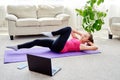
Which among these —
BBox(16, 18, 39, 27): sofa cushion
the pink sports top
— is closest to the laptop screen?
the pink sports top

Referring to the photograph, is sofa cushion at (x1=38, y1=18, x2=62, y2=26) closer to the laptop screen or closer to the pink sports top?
the pink sports top

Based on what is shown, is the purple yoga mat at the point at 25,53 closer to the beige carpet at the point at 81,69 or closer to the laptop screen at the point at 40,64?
the beige carpet at the point at 81,69

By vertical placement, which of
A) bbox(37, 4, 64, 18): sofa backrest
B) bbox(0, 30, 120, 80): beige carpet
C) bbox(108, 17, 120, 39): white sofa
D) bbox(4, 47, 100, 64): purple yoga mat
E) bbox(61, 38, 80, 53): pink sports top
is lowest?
bbox(0, 30, 120, 80): beige carpet

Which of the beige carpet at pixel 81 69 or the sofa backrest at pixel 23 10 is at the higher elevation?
the sofa backrest at pixel 23 10

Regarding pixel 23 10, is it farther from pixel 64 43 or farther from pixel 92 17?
pixel 64 43

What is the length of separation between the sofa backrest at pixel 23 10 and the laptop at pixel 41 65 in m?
2.58

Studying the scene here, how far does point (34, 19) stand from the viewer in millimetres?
4355

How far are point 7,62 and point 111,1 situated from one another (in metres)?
3.83

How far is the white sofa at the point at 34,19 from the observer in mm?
4195

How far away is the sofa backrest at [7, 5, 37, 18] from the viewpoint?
4.66 m

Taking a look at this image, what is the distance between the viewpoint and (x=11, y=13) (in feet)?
15.3

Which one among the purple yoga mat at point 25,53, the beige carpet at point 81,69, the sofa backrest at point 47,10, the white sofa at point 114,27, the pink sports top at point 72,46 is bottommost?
the beige carpet at point 81,69

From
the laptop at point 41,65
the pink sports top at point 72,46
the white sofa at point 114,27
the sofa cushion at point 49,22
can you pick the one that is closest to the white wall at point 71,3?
the sofa cushion at point 49,22

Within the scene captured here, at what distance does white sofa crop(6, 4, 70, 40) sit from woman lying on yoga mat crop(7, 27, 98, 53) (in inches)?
48.7
